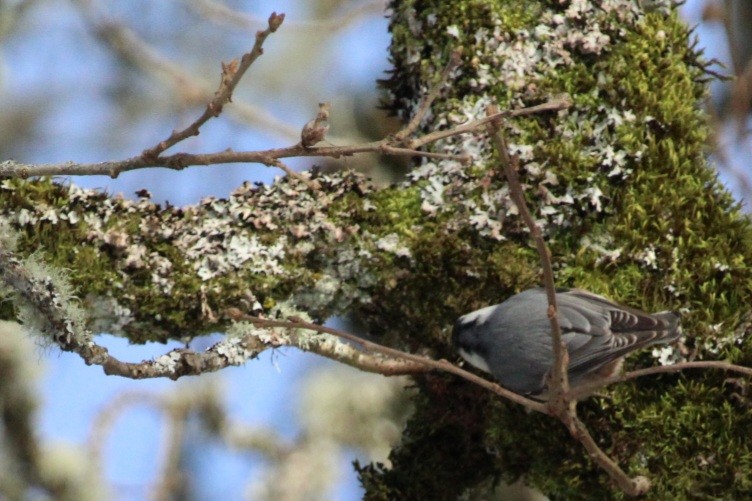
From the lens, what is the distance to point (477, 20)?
2.04 meters

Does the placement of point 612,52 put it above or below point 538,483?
above

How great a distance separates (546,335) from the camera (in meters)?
1.95

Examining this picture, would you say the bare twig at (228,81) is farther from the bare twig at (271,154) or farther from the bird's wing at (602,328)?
the bird's wing at (602,328)

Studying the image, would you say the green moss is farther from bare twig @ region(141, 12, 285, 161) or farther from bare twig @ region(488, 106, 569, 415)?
bare twig @ region(141, 12, 285, 161)

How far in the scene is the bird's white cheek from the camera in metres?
1.93

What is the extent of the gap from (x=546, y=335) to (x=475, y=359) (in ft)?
0.51

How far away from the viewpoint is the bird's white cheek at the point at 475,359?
193 centimetres

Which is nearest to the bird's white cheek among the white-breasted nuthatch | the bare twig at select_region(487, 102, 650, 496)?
the white-breasted nuthatch

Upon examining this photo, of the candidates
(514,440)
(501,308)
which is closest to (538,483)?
(514,440)

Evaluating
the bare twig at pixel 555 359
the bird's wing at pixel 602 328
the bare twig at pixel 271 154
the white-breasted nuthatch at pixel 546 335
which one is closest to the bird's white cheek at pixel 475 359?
the white-breasted nuthatch at pixel 546 335

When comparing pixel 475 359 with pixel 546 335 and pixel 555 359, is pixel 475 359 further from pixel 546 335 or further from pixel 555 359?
pixel 555 359

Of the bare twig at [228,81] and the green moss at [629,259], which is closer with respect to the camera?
the bare twig at [228,81]

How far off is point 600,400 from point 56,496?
53.2 inches

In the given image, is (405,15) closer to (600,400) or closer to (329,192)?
(329,192)
